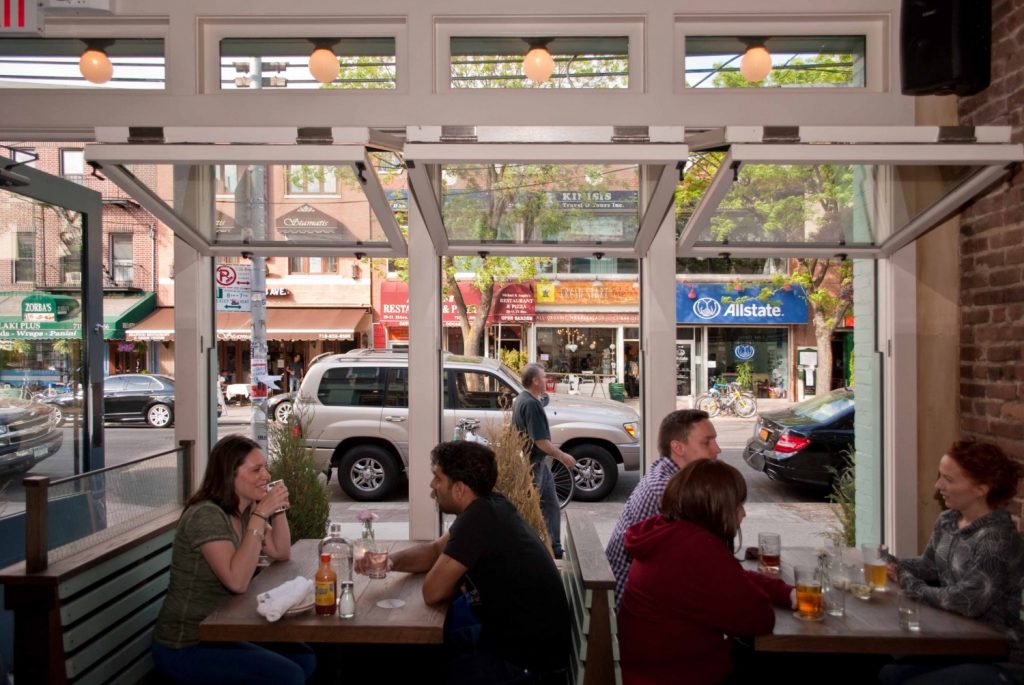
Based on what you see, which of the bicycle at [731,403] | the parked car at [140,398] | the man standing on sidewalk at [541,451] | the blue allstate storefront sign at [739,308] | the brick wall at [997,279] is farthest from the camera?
the blue allstate storefront sign at [739,308]

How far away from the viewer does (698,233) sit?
347cm

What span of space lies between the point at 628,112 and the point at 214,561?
2781 millimetres

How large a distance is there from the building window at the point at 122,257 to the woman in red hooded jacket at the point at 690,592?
70.6 ft

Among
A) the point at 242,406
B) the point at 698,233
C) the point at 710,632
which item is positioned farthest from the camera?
the point at 242,406

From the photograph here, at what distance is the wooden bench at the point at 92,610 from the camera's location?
227cm

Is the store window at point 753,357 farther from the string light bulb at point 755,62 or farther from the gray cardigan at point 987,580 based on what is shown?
the gray cardigan at point 987,580

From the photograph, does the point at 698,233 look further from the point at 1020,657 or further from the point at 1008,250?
the point at 1020,657

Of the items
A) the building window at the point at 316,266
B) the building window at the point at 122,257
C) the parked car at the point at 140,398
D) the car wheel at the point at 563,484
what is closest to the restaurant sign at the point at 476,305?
the building window at the point at 316,266

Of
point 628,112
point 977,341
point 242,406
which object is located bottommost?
point 242,406

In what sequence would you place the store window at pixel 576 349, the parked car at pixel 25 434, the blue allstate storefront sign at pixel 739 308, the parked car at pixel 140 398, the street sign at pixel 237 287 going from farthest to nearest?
the store window at pixel 576 349 < the blue allstate storefront sign at pixel 739 308 < the parked car at pixel 140 398 < the street sign at pixel 237 287 < the parked car at pixel 25 434

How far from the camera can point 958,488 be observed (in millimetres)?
2549

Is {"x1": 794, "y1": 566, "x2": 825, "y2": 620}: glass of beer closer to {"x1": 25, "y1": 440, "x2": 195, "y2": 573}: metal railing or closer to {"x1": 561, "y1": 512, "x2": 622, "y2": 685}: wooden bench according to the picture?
{"x1": 561, "y1": 512, "x2": 622, "y2": 685}: wooden bench

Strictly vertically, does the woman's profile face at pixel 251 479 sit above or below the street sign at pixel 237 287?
below

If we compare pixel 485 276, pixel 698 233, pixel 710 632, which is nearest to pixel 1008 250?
pixel 698 233
